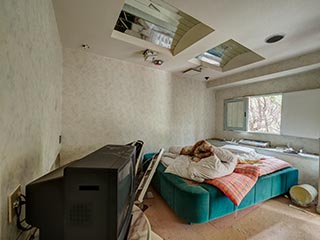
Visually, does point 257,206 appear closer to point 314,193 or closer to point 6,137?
point 314,193

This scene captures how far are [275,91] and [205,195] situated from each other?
2822 mm

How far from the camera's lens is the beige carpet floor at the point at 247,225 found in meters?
1.72

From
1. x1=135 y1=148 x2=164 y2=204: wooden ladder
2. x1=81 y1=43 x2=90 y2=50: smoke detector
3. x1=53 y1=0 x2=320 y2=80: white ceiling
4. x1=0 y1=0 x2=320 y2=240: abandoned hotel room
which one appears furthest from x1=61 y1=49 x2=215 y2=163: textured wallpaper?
x1=135 y1=148 x2=164 y2=204: wooden ladder

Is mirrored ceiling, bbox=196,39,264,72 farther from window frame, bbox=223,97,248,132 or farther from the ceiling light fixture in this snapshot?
window frame, bbox=223,97,248,132

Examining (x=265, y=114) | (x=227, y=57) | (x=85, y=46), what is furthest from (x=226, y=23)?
(x=265, y=114)

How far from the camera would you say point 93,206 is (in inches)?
22.2

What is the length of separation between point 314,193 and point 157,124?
2.82 meters

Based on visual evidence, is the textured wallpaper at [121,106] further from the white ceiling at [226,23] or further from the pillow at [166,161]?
the pillow at [166,161]

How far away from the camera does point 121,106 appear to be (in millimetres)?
3000

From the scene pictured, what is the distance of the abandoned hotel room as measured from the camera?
63cm

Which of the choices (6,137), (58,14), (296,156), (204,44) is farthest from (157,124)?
(6,137)

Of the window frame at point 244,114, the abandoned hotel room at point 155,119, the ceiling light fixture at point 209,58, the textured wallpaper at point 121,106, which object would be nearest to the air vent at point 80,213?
the abandoned hotel room at point 155,119

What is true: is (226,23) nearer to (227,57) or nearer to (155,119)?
(227,57)

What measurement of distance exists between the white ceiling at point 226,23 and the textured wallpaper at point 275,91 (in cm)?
64
